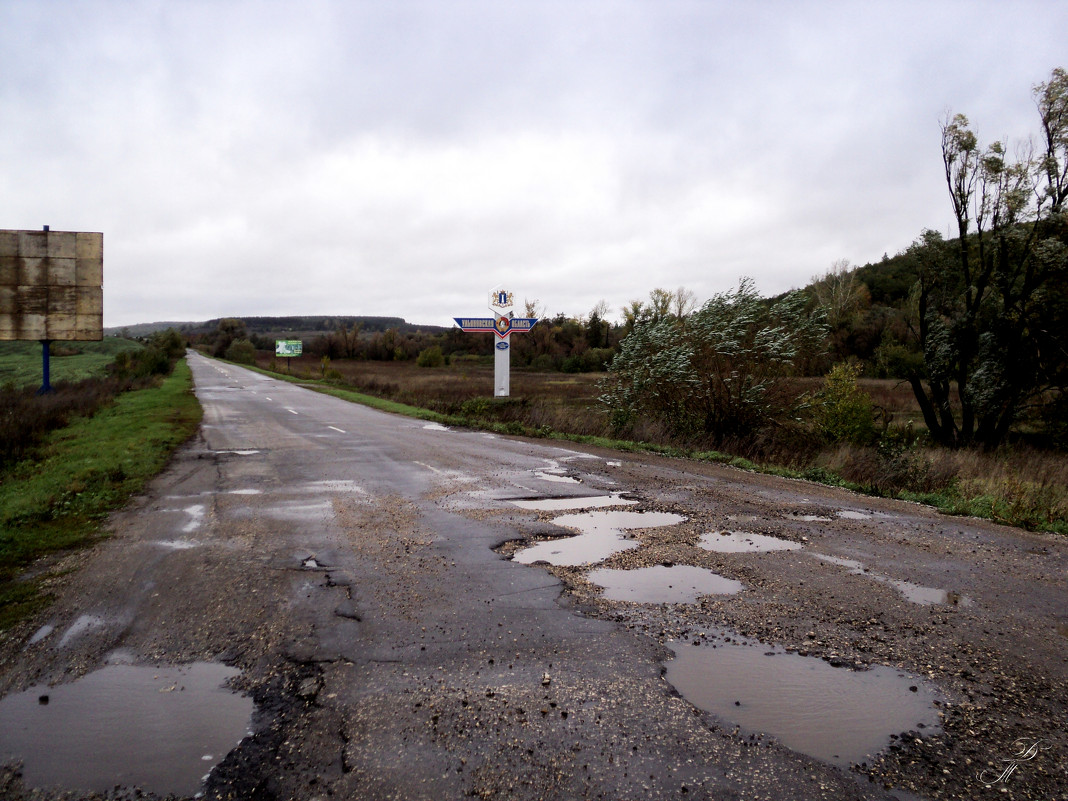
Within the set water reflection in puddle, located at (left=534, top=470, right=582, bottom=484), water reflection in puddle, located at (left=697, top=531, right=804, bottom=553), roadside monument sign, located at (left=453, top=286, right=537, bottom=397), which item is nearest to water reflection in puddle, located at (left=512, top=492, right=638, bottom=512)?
water reflection in puddle, located at (left=534, top=470, right=582, bottom=484)

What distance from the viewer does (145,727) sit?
11.3ft

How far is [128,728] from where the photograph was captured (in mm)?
3445

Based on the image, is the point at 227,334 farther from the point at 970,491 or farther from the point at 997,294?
the point at 970,491

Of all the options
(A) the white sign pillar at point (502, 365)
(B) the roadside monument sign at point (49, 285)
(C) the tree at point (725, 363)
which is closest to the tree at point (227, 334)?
(B) the roadside monument sign at point (49, 285)

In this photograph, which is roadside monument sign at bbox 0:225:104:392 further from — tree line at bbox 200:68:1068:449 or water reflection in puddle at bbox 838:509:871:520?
water reflection in puddle at bbox 838:509:871:520

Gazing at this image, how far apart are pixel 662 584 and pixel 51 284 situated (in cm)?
2576

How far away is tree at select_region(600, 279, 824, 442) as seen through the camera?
16.5 meters

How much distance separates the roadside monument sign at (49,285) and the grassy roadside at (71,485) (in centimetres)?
592

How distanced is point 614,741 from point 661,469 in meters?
8.74

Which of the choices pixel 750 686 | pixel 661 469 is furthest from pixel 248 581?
pixel 661 469

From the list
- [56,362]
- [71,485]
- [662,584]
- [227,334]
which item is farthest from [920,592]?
[227,334]

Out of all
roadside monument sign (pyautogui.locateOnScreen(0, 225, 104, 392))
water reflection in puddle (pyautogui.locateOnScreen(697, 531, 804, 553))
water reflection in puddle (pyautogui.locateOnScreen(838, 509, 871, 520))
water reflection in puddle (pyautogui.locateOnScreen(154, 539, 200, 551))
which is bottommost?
water reflection in puddle (pyautogui.locateOnScreen(154, 539, 200, 551))

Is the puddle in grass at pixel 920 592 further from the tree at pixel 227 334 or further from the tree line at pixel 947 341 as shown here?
the tree at pixel 227 334

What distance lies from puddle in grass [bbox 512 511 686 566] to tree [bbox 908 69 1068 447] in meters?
17.3
